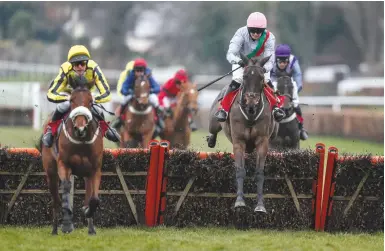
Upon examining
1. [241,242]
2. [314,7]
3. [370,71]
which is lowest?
[241,242]

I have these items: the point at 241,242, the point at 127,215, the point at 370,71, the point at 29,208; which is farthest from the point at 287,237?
the point at 370,71

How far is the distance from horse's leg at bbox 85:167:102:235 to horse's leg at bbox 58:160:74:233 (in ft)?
0.61

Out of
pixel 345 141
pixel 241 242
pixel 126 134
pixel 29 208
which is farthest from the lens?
pixel 345 141

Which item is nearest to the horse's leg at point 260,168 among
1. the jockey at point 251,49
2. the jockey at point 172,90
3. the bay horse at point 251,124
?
the bay horse at point 251,124

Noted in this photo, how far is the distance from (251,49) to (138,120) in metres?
4.74

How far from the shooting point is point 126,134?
48.8ft

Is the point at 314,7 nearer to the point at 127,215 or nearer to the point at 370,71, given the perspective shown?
the point at 370,71

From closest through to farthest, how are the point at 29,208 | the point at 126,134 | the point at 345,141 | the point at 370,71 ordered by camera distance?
the point at 29,208
the point at 126,134
the point at 345,141
the point at 370,71

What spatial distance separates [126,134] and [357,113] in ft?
29.9

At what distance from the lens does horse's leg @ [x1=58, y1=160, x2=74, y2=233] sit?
8727 millimetres

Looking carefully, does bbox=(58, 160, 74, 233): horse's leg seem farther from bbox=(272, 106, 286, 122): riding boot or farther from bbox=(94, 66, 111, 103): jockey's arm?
bbox=(272, 106, 286, 122): riding boot

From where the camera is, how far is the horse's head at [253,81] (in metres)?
9.51

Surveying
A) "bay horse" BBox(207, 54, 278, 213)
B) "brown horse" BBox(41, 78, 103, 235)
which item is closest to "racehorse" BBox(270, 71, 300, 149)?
"bay horse" BBox(207, 54, 278, 213)

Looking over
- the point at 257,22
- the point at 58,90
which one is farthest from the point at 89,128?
the point at 257,22
